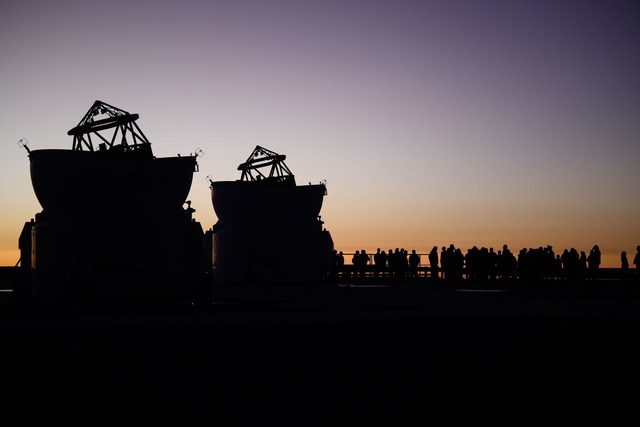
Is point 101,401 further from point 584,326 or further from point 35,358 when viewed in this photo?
point 584,326

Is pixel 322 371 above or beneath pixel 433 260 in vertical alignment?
beneath

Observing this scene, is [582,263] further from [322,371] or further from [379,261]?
[322,371]

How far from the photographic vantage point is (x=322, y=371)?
33.2 feet

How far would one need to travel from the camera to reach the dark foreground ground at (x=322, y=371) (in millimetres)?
7504

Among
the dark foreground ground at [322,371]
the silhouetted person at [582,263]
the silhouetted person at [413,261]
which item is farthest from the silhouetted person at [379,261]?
the dark foreground ground at [322,371]

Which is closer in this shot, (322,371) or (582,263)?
(322,371)

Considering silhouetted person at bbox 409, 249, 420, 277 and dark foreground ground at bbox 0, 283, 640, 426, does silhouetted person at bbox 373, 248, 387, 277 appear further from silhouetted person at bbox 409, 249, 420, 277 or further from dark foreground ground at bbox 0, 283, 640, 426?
dark foreground ground at bbox 0, 283, 640, 426

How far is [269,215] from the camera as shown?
52.0 m

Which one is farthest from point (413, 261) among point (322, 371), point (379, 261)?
point (322, 371)

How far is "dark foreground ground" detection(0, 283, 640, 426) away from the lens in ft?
24.6

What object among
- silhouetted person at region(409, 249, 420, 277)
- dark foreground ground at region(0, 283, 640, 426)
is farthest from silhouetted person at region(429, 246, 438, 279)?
dark foreground ground at region(0, 283, 640, 426)

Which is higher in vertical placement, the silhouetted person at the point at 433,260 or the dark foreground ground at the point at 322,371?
the silhouetted person at the point at 433,260

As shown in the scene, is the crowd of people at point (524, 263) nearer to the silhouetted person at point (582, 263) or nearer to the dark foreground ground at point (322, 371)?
the silhouetted person at point (582, 263)

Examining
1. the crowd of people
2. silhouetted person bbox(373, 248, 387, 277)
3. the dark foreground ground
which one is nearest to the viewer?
the dark foreground ground
